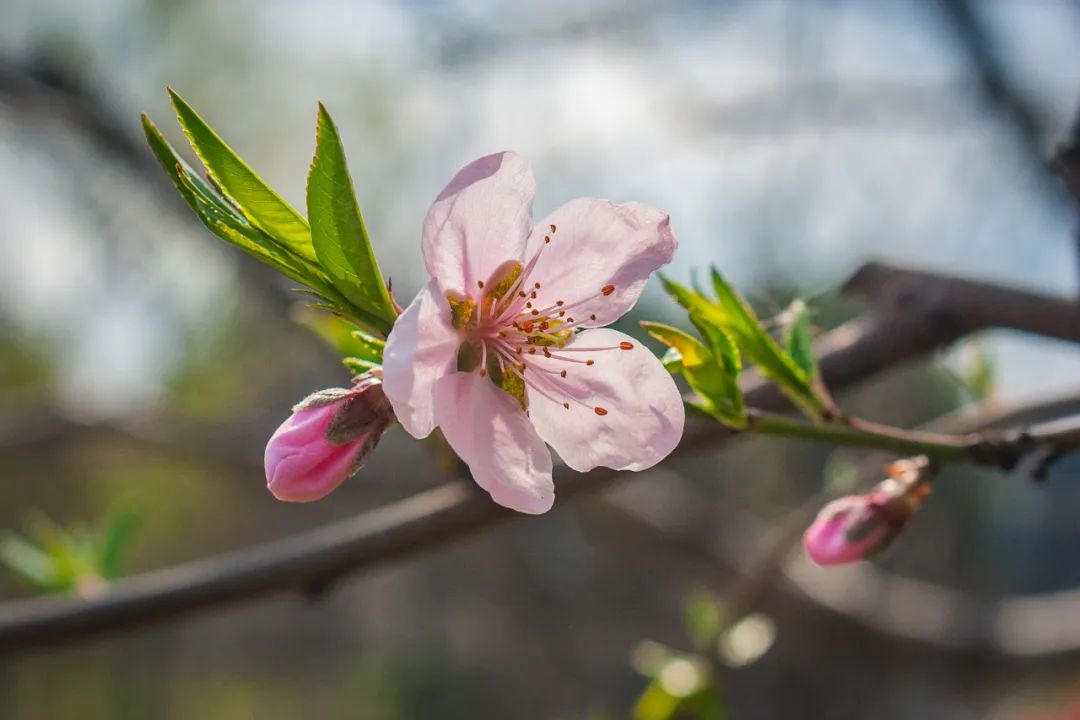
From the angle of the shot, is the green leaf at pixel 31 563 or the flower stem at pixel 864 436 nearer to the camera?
Result: the flower stem at pixel 864 436

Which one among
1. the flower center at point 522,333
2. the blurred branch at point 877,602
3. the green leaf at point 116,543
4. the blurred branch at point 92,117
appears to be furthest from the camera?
the blurred branch at point 92,117

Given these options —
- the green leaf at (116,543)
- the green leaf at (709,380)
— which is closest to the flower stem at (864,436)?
the green leaf at (709,380)

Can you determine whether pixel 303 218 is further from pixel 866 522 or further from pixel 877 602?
pixel 877 602

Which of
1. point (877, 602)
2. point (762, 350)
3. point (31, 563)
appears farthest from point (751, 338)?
point (877, 602)

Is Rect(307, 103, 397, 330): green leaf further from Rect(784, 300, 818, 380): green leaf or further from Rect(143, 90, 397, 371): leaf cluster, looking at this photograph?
Rect(784, 300, 818, 380): green leaf

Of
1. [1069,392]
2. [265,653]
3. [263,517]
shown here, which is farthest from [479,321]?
[265,653]

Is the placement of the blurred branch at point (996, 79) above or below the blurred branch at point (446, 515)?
below

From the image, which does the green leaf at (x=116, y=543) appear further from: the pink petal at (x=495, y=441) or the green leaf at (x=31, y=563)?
the pink petal at (x=495, y=441)
